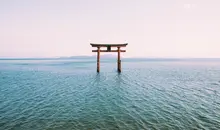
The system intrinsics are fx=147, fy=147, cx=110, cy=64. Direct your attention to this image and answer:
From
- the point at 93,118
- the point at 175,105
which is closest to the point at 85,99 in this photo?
the point at 93,118

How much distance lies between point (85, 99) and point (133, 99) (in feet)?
15.4

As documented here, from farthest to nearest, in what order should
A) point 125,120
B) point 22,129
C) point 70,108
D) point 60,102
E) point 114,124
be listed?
point 60,102, point 70,108, point 125,120, point 114,124, point 22,129

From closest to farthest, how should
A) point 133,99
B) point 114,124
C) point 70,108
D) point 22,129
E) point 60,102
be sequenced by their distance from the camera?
point 22,129, point 114,124, point 70,108, point 60,102, point 133,99

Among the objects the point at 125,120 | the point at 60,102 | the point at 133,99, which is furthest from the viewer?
the point at 133,99

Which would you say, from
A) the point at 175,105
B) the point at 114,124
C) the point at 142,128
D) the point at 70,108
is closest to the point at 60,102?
the point at 70,108

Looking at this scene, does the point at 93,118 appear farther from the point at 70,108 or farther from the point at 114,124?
the point at 70,108

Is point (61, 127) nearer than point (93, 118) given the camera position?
Yes

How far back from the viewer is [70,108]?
11.8 m

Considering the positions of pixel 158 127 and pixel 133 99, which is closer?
pixel 158 127

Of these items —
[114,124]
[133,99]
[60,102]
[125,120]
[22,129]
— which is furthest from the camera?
[133,99]

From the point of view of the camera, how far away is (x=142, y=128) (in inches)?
332

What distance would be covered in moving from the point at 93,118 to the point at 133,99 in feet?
18.4

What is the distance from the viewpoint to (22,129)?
8.23 m

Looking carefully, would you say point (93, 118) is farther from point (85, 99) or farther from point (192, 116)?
point (192, 116)
